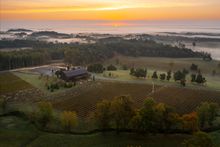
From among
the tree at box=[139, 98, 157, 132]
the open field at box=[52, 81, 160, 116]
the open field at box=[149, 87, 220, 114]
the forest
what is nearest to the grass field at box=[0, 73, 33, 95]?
the open field at box=[52, 81, 160, 116]

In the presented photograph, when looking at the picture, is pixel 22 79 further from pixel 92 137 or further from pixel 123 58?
pixel 123 58

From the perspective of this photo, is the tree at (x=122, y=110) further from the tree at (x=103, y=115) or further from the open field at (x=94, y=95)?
the open field at (x=94, y=95)

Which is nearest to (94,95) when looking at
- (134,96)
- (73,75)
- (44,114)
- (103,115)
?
(134,96)

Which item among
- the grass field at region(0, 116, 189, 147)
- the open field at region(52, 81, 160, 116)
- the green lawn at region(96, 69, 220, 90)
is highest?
the green lawn at region(96, 69, 220, 90)

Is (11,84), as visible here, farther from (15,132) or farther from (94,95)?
(15,132)

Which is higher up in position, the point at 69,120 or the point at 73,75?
the point at 73,75

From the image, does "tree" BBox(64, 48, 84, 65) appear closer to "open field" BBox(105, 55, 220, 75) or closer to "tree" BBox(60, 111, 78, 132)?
"open field" BBox(105, 55, 220, 75)

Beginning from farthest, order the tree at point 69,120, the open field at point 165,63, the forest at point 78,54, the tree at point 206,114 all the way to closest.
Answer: the open field at point 165,63 < the forest at point 78,54 < the tree at point 206,114 < the tree at point 69,120

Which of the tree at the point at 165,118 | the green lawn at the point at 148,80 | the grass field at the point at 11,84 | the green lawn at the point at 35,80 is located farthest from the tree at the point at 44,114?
the green lawn at the point at 148,80
